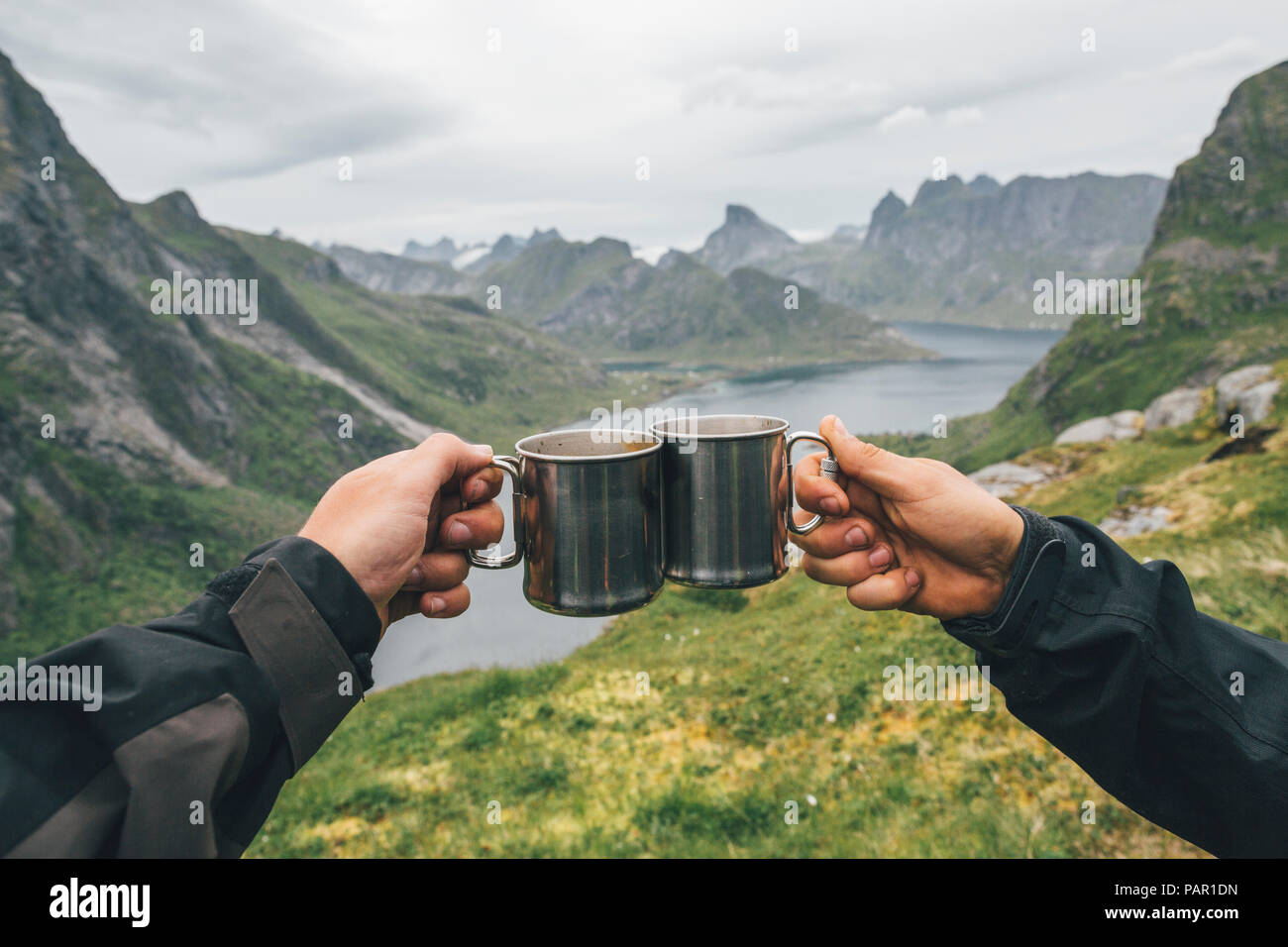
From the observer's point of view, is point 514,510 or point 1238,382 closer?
point 514,510

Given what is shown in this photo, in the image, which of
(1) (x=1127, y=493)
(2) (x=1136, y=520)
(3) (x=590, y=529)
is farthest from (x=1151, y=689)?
(1) (x=1127, y=493)

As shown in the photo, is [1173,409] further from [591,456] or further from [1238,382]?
[591,456]

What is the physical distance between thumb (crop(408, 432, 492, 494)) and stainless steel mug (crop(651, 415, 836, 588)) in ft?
4.04

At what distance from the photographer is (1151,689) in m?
3.39

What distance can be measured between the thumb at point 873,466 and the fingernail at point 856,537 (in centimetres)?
31

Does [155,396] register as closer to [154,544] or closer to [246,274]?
[154,544]

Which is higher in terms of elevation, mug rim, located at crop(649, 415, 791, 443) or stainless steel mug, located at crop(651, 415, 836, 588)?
mug rim, located at crop(649, 415, 791, 443)

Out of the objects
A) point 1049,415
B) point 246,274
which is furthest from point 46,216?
point 1049,415

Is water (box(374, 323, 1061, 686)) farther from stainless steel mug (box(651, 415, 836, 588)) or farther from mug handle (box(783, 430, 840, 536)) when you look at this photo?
stainless steel mug (box(651, 415, 836, 588))

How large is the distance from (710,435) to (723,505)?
0.42 metres

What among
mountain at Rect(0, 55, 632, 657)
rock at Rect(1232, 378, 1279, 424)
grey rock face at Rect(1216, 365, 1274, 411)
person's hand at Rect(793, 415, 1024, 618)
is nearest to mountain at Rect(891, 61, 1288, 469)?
grey rock face at Rect(1216, 365, 1274, 411)

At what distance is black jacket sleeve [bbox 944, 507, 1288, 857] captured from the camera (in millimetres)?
3221

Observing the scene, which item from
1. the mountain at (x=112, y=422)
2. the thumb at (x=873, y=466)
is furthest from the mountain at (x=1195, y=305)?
the mountain at (x=112, y=422)

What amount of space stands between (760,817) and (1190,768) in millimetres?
5926
